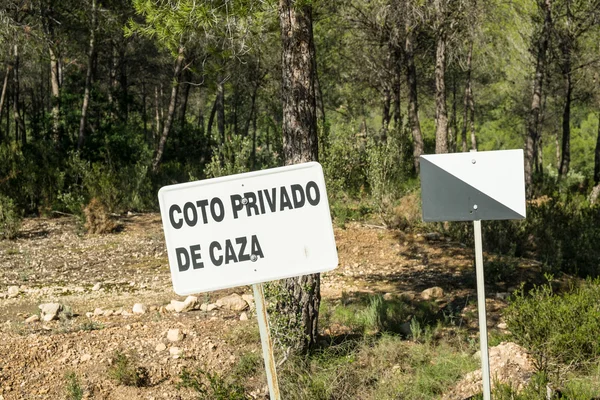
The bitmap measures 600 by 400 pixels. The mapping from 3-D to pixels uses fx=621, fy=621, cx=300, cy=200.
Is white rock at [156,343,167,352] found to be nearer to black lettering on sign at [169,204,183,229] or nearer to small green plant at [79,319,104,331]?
small green plant at [79,319,104,331]

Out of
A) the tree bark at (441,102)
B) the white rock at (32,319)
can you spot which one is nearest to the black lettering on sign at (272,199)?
the white rock at (32,319)

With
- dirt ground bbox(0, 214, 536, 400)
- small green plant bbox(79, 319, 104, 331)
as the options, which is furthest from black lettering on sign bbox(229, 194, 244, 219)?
small green plant bbox(79, 319, 104, 331)

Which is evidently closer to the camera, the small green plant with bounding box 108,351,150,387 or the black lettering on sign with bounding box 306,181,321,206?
the black lettering on sign with bounding box 306,181,321,206

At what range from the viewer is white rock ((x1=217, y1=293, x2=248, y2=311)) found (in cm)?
581

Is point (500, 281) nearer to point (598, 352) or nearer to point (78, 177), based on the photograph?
point (598, 352)

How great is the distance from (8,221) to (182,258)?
782cm

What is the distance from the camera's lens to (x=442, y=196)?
3359mm

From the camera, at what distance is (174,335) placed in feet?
15.8

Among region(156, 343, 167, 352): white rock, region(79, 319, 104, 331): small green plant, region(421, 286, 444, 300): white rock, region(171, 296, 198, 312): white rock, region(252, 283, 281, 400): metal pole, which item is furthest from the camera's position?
region(421, 286, 444, 300): white rock

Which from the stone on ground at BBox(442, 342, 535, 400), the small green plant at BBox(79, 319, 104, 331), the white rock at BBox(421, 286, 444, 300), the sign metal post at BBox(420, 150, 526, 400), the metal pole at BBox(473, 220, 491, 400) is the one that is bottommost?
the white rock at BBox(421, 286, 444, 300)

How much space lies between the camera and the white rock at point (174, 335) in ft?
15.7

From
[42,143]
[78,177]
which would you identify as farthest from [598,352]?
[42,143]

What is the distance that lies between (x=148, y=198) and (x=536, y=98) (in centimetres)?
866

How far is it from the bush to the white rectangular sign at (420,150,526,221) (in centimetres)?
789
